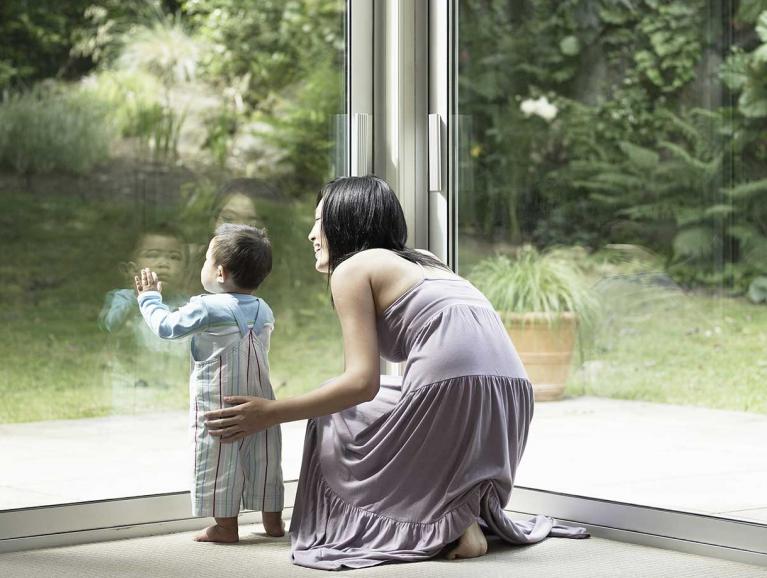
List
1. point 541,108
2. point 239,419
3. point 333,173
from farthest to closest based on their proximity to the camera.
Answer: point 333,173
point 541,108
point 239,419

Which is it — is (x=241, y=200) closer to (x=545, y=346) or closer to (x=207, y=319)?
(x=207, y=319)

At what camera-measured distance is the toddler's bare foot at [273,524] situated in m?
2.98

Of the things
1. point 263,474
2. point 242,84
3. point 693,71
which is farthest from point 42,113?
point 693,71

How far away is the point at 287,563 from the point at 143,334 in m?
0.79

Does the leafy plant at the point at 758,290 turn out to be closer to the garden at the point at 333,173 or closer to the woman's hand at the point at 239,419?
the garden at the point at 333,173

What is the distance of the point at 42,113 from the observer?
2.94 metres

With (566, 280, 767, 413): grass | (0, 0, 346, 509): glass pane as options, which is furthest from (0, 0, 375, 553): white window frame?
(566, 280, 767, 413): grass

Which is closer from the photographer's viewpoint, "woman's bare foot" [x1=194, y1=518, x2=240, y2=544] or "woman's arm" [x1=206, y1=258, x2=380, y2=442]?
"woman's arm" [x1=206, y1=258, x2=380, y2=442]

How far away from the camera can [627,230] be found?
10.3 ft

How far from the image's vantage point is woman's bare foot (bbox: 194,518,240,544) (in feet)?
9.48

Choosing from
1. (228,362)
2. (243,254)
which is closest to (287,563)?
(228,362)

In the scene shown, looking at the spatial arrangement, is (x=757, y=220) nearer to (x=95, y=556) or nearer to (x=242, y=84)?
(x=242, y=84)

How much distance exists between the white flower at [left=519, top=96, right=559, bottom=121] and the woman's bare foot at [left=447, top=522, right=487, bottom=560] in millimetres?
1177

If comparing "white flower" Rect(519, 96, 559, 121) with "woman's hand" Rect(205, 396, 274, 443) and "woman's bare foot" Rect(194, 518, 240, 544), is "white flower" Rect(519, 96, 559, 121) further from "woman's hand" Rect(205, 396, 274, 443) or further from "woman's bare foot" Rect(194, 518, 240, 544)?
"woman's bare foot" Rect(194, 518, 240, 544)
